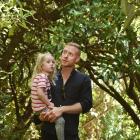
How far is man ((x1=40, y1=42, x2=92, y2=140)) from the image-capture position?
10.8 feet

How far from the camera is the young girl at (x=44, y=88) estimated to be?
10.8 feet

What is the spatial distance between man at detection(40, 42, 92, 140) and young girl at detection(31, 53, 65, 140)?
7 centimetres

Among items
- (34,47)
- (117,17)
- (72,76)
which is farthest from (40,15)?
(72,76)

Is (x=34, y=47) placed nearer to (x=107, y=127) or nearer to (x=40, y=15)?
(x=40, y=15)

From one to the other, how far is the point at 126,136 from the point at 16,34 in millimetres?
3254

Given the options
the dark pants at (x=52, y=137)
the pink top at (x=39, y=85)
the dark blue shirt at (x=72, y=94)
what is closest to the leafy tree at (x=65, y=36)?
the pink top at (x=39, y=85)

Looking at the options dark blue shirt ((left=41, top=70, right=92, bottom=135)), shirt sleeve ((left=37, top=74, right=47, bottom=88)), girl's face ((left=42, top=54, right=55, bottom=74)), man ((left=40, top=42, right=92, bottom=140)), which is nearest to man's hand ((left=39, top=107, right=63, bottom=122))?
man ((left=40, top=42, right=92, bottom=140))

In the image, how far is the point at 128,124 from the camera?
29.2 feet

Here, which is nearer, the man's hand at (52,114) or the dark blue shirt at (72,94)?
the man's hand at (52,114)

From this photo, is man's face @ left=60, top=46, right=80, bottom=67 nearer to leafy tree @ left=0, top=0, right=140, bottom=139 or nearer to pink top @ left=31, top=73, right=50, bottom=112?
pink top @ left=31, top=73, right=50, bottom=112

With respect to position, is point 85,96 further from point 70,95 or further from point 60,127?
point 60,127

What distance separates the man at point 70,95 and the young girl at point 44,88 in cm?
7

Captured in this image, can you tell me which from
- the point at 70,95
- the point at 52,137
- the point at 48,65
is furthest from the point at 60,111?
the point at 48,65

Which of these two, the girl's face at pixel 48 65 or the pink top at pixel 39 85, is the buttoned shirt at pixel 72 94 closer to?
the pink top at pixel 39 85
